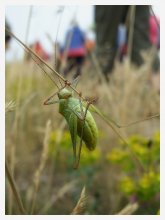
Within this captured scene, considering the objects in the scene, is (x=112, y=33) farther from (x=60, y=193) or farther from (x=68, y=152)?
(x=60, y=193)

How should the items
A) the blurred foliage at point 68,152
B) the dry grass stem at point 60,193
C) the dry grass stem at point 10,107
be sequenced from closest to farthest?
1. the dry grass stem at point 10,107
2. the dry grass stem at point 60,193
3. the blurred foliage at point 68,152

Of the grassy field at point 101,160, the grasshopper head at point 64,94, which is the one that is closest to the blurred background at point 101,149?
the grassy field at point 101,160

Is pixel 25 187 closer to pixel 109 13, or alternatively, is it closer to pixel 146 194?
pixel 146 194

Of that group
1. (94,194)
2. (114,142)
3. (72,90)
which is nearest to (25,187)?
(94,194)

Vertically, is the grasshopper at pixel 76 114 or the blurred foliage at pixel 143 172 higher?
the grasshopper at pixel 76 114

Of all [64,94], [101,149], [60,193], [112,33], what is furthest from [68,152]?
[64,94]

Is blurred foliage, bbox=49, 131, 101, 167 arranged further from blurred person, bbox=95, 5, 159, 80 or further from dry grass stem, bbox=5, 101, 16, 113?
dry grass stem, bbox=5, 101, 16, 113

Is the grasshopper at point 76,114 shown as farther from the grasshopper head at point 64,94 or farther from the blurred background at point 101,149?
the blurred background at point 101,149
